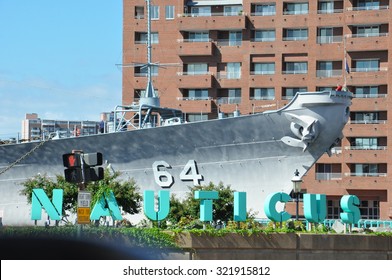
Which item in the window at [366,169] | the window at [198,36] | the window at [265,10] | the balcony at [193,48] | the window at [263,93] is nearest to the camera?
the window at [366,169]

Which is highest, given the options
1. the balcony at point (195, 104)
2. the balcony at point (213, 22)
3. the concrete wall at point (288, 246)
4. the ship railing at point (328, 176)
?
the balcony at point (213, 22)

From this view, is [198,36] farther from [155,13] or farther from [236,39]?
[155,13]

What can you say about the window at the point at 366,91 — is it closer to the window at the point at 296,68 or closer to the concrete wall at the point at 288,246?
the window at the point at 296,68

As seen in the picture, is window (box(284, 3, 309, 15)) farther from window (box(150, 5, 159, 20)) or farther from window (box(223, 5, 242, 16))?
window (box(150, 5, 159, 20))

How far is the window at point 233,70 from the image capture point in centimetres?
8719

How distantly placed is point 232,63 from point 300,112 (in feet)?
111

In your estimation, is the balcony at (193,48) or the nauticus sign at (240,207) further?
the balcony at (193,48)

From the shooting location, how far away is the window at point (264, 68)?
86688mm

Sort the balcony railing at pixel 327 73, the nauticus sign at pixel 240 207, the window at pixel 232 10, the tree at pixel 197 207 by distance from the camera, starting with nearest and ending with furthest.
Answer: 1. the nauticus sign at pixel 240 207
2. the tree at pixel 197 207
3. the balcony railing at pixel 327 73
4. the window at pixel 232 10

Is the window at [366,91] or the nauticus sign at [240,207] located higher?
the window at [366,91]

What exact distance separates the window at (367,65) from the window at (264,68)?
7305 millimetres

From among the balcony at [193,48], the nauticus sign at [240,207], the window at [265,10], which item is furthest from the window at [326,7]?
the nauticus sign at [240,207]
